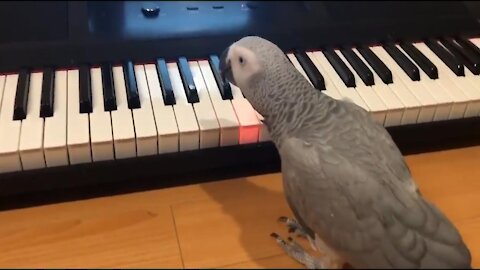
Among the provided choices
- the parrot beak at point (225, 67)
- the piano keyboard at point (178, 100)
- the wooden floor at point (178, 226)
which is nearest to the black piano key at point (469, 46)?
the piano keyboard at point (178, 100)

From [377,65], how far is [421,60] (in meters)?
0.09

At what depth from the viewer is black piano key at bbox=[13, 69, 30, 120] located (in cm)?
91

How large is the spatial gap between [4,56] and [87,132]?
243 millimetres

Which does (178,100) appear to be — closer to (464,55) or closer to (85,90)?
(85,90)

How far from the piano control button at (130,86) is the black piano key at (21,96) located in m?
0.15

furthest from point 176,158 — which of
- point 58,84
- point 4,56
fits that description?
point 4,56

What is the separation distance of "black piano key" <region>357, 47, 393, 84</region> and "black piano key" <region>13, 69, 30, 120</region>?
57 cm

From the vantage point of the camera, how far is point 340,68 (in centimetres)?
105

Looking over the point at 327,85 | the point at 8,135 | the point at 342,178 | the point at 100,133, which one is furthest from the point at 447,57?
the point at 8,135

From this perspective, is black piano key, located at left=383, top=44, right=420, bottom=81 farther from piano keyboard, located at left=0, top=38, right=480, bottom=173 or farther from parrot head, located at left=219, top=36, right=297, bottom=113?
parrot head, located at left=219, top=36, right=297, bottom=113

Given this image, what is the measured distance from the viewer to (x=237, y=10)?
1.14 m

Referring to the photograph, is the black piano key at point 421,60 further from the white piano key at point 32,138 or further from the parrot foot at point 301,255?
the white piano key at point 32,138

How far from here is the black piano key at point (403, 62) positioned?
3.42ft

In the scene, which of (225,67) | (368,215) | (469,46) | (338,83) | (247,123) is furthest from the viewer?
(469,46)
